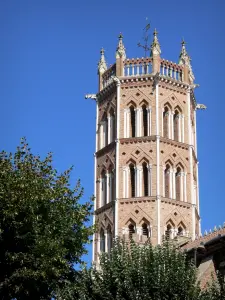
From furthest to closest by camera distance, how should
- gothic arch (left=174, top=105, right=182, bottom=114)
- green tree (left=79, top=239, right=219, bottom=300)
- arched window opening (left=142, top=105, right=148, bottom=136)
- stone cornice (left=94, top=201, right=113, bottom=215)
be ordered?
gothic arch (left=174, top=105, right=182, bottom=114)
arched window opening (left=142, top=105, right=148, bottom=136)
stone cornice (left=94, top=201, right=113, bottom=215)
green tree (left=79, top=239, right=219, bottom=300)

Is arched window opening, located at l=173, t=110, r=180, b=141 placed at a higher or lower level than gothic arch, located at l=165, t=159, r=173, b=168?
higher

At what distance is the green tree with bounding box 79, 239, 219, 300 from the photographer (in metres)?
25.8

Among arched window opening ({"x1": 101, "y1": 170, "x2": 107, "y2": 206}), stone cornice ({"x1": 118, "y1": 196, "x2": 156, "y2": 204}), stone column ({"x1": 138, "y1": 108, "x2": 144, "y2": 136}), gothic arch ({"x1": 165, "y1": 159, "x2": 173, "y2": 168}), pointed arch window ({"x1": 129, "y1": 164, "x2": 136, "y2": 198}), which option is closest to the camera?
stone cornice ({"x1": 118, "y1": 196, "x2": 156, "y2": 204})

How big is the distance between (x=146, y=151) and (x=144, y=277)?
2287 centimetres

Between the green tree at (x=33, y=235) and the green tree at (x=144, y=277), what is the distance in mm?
1733

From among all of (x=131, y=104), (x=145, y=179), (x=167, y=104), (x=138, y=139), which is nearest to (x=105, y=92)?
(x=131, y=104)

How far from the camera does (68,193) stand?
3219 centimetres

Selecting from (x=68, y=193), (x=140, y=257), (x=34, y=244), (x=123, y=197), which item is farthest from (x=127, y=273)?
(x=123, y=197)

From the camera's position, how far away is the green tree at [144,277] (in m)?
25.8

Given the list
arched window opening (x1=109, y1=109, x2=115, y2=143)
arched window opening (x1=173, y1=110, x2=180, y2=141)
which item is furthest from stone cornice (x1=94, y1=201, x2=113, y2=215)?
arched window opening (x1=173, y1=110, x2=180, y2=141)

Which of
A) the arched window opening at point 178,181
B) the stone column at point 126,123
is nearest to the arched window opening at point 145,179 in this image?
the arched window opening at point 178,181

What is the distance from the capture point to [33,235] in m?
29.4

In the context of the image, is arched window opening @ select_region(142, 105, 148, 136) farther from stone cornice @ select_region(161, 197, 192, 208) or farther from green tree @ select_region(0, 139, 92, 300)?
green tree @ select_region(0, 139, 92, 300)

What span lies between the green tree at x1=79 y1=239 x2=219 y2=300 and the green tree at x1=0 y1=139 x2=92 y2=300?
173cm
